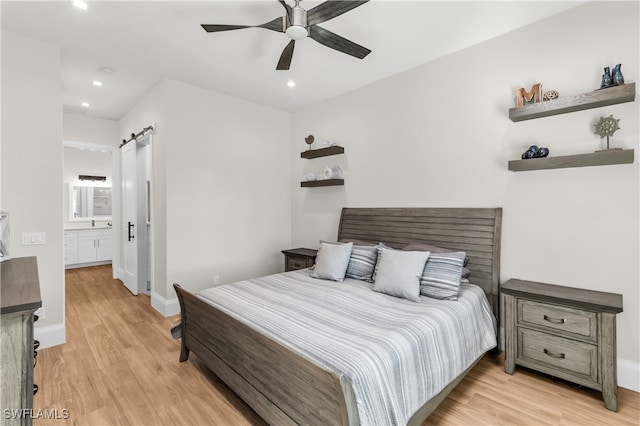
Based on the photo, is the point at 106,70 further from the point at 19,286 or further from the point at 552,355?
the point at 552,355

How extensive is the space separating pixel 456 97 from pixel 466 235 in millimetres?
1414

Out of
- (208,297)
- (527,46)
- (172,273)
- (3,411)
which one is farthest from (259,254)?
(527,46)

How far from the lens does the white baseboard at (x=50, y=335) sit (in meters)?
2.96

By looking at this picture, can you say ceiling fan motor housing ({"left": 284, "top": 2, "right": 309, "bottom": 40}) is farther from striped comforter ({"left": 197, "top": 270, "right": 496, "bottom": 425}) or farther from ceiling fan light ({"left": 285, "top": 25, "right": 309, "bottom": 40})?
striped comforter ({"left": 197, "top": 270, "right": 496, "bottom": 425})

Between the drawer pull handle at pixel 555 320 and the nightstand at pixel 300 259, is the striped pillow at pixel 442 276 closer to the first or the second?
the drawer pull handle at pixel 555 320

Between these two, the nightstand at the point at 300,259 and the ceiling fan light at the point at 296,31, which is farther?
the nightstand at the point at 300,259

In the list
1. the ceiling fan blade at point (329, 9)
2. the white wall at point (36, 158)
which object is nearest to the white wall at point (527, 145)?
the ceiling fan blade at point (329, 9)

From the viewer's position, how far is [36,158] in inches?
115

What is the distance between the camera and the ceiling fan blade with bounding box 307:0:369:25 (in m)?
1.92

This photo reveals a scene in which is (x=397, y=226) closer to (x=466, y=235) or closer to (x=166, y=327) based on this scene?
(x=466, y=235)

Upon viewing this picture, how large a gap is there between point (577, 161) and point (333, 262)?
219 cm

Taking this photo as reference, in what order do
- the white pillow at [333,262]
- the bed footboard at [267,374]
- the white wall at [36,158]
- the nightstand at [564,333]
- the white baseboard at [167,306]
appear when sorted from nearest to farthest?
1. the bed footboard at [267,374]
2. the nightstand at [564,333]
3. the white wall at [36,158]
4. the white pillow at [333,262]
5. the white baseboard at [167,306]

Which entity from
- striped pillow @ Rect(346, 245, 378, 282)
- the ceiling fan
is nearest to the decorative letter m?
the ceiling fan

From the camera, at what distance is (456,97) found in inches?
124
